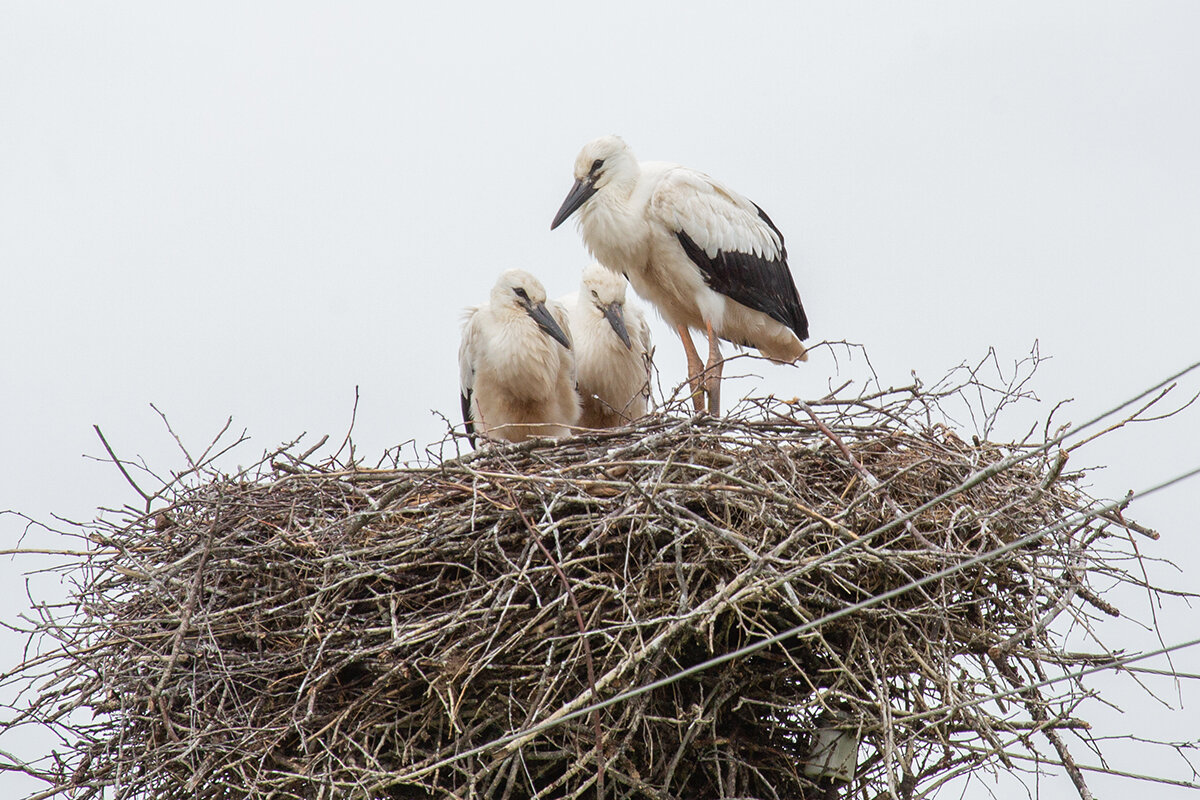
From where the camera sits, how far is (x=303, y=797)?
159 inches

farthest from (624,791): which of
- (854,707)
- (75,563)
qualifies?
(75,563)

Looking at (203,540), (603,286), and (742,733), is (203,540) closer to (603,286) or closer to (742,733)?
(742,733)

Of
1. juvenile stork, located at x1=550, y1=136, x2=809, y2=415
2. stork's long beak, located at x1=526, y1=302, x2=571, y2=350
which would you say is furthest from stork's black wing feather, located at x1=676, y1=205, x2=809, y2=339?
stork's long beak, located at x1=526, y1=302, x2=571, y2=350

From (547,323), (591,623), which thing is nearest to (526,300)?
(547,323)

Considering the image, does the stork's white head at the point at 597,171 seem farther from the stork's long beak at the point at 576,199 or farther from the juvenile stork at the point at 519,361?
the juvenile stork at the point at 519,361

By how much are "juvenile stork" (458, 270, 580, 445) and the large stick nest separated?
1687mm

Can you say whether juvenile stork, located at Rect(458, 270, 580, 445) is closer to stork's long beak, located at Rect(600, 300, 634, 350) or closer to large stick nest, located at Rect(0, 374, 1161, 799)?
stork's long beak, located at Rect(600, 300, 634, 350)

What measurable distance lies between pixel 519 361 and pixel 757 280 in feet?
3.71

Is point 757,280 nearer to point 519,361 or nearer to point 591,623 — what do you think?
point 519,361

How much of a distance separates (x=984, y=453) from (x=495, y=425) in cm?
259

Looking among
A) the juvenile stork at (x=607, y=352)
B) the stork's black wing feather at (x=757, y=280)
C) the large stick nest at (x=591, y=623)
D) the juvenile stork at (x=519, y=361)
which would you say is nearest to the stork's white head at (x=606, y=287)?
the juvenile stork at (x=607, y=352)

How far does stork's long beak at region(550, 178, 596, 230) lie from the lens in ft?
19.8

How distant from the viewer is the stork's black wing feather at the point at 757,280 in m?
6.06

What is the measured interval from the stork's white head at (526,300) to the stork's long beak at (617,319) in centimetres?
21
